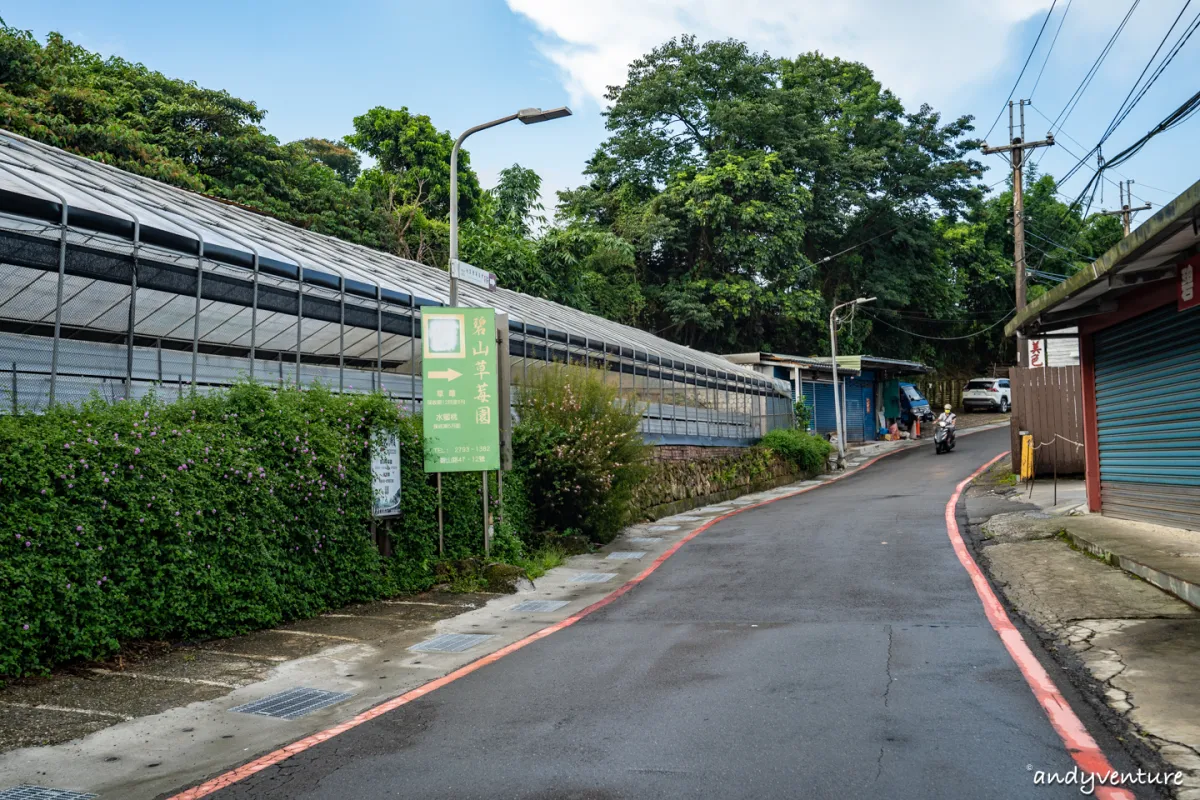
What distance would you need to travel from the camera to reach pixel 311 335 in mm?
13086

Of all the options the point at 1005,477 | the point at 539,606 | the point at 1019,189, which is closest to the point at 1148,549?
the point at 539,606

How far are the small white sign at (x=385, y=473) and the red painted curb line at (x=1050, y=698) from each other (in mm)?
6568

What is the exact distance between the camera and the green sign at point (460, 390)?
37.9ft

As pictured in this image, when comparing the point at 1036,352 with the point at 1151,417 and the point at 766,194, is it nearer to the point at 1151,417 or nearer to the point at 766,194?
the point at 766,194

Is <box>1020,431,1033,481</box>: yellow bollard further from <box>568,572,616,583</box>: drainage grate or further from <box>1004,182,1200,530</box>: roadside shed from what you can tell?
<box>568,572,616,583</box>: drainage grate

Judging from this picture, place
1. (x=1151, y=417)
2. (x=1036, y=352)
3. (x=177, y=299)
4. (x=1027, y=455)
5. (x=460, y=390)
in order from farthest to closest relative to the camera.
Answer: (x=1036, y=352), (x=1027, y=455), (x=1151, y=417), (x=460, y=390), (x=177, y=299)

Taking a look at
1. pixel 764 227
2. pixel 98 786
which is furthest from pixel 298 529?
pixel 764 227

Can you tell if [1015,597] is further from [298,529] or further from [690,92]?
[690,92]

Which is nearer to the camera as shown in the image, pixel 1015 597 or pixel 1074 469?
pixel 1015 597

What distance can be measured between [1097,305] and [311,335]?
37.6 ft

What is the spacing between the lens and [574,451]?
1416 centimetres

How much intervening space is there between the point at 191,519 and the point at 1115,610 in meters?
8.40

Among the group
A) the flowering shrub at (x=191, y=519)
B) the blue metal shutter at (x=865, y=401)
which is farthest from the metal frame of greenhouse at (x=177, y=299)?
the blue metal shutter at (x=865, y=401)

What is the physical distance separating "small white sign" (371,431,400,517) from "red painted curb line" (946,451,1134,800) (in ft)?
21.5
